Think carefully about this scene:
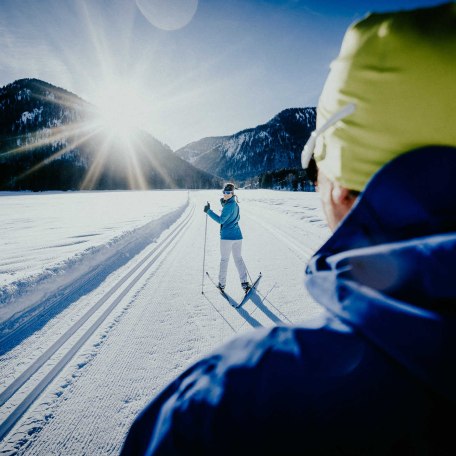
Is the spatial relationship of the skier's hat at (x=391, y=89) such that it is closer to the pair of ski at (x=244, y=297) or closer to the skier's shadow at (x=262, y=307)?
the skier's shadow at (x=262, y=307)

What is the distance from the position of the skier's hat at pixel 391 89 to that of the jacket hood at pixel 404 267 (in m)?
0.07

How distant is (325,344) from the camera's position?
56 centimetres

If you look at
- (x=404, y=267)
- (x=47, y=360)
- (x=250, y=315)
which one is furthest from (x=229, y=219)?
(x=404, y=267)

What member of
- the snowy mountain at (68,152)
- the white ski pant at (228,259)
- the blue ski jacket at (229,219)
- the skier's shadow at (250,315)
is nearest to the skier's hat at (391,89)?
the skier's shadow at (250,315)

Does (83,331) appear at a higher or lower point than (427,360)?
lower

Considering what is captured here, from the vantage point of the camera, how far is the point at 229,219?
15.9 ft

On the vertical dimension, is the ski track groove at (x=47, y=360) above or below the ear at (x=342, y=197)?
below

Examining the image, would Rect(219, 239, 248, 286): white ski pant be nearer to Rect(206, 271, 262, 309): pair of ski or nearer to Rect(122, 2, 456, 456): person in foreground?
Rect(206, 271, 262, 309): pair of ski

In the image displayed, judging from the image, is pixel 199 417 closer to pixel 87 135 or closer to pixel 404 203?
pixel 404 203

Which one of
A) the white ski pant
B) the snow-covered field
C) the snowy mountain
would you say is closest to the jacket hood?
the snow-covered field

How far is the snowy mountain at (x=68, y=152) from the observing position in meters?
111

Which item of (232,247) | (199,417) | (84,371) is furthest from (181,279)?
(199,417)

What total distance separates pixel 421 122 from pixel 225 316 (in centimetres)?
361

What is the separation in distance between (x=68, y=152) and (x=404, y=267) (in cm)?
14839
